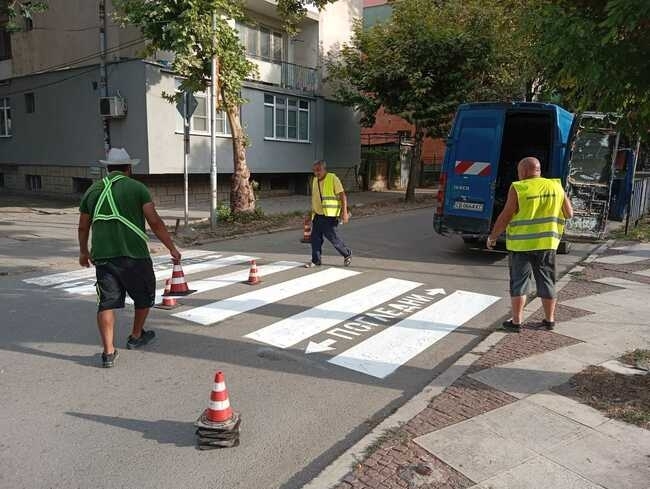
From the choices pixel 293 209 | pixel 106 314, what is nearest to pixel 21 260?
pixel 106 314

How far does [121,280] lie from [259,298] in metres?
2.50

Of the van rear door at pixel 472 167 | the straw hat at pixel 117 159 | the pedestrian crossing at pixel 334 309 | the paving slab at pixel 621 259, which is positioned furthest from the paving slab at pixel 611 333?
the straw hat at pixel 117 159

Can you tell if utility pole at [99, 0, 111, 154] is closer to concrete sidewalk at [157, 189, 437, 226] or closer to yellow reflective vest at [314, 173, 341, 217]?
concrete sidewalk at [157, 189, 437, 226]

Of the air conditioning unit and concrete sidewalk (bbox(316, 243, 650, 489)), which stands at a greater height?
the air conditioning unit

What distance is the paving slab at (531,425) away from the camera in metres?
3.58

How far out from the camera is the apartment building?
17.3m

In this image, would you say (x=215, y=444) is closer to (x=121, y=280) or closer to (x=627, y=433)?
(x=121, y=280)

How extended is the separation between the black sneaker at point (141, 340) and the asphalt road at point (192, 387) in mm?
96

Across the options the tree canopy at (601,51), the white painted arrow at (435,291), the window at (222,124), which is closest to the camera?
the tree canopy at (601,51)

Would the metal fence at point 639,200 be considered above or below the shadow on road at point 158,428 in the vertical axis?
above

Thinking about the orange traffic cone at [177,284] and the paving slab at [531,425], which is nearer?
the paving slab at [531,425]

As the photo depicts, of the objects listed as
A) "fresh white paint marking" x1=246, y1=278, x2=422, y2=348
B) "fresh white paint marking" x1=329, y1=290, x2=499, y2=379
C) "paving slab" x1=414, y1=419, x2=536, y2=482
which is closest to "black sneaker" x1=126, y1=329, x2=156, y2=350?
"fresh white paint marking" x1=246, y1=278, x2=422, y2=348

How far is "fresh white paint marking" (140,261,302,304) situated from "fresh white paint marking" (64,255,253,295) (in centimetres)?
62

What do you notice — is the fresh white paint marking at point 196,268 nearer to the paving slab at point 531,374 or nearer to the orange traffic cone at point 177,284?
the orange traffic cone at point 177,284
